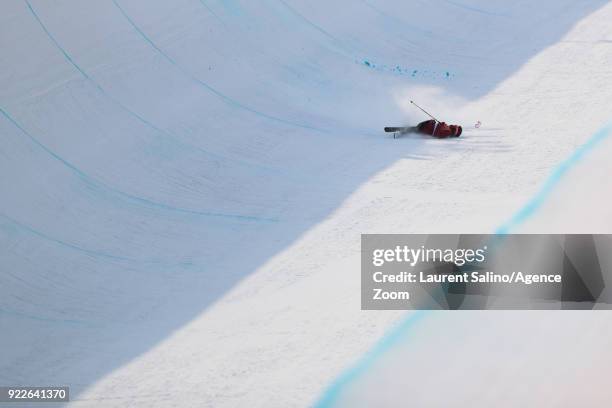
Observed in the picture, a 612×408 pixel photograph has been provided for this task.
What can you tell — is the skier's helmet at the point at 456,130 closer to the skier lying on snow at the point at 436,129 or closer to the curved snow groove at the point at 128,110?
the skier lying on snow at the point at 436,129

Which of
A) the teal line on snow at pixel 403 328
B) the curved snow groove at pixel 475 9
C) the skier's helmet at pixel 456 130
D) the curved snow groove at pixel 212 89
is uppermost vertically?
the curved snow groove at pixel 475 9

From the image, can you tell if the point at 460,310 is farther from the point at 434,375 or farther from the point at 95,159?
the point at 95,159

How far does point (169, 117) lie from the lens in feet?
23.9

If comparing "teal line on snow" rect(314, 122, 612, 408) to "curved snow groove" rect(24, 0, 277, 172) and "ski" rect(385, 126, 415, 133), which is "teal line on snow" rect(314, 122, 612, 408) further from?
"curved snow groove" rect(24, 0, 277, 172)

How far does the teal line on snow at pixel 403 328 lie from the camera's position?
15.8 feet

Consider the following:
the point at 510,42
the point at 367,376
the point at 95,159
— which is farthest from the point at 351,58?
the point at 367,376

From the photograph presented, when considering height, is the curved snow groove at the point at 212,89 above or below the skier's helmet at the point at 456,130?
above

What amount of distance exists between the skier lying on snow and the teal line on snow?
0.82 metres

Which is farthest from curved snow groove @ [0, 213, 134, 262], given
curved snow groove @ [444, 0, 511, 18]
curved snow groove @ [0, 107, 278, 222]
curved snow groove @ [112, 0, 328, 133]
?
curved snow groove @ [444, 0, 511, 18]

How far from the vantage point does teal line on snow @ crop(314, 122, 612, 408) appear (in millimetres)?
4805
